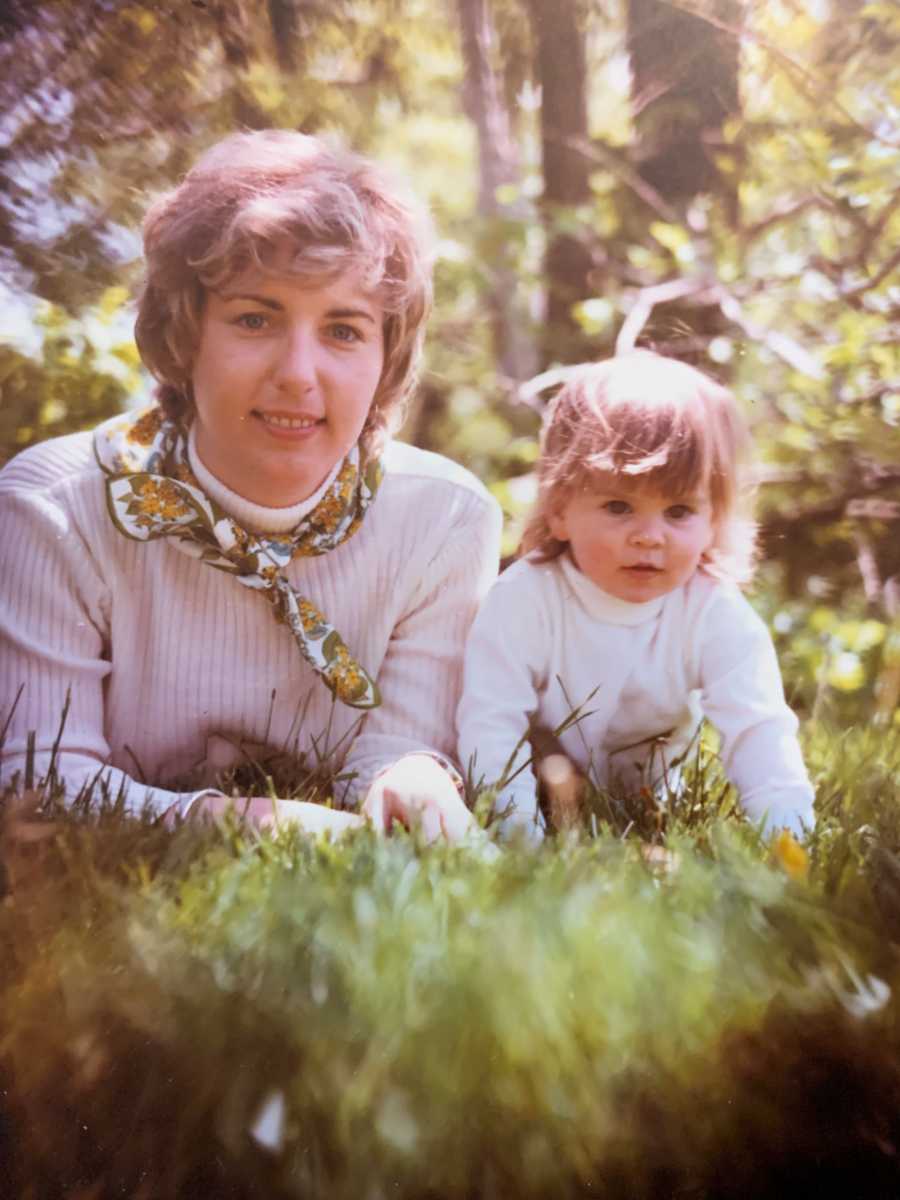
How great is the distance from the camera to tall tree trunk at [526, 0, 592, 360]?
5.54 feet

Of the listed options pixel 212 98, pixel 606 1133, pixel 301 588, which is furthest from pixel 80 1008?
pixel 212 98

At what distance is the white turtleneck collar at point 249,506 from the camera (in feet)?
6.09

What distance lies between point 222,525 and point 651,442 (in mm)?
639

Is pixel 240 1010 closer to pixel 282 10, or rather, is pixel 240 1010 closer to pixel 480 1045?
pixel 480 1045

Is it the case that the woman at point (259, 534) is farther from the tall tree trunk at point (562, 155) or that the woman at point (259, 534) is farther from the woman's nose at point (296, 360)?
the tall tree trunk at point (562, 155)

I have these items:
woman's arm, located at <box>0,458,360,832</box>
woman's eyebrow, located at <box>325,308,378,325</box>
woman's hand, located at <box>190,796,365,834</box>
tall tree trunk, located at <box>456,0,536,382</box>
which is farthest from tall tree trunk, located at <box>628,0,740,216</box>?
woman's hand, located at <box>190,796,365,834</box>

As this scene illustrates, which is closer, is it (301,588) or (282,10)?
(282,10)

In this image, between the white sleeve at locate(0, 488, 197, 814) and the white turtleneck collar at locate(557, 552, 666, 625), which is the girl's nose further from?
the white sleeve at locate(0, 488, 197, 814)

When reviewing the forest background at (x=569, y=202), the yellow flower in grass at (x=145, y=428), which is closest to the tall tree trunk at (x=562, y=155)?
the forest background at (x=569, y=202)

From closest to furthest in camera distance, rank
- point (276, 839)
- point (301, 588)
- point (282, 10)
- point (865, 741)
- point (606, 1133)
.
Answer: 1. point (606, 1133)
2. point (276, 839)
3. point (282, 10)
4. point (301, 588)
5. point (865, 741)

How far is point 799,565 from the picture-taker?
215 centimetres

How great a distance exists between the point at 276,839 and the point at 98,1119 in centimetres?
44

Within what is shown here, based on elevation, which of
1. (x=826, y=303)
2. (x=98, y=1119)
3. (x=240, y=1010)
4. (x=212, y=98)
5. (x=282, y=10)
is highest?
(x=282, y=10)

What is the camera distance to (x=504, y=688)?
191cm
